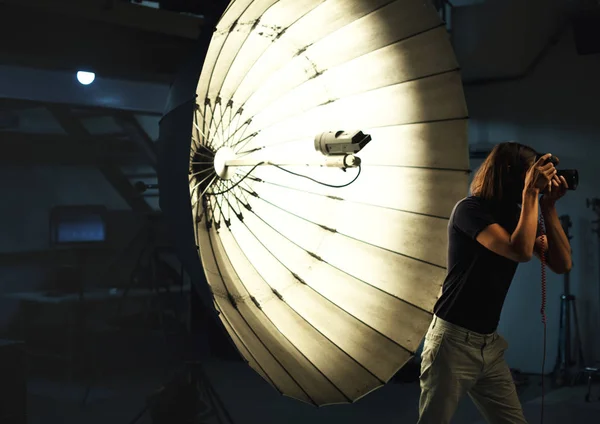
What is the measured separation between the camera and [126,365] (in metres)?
2.83

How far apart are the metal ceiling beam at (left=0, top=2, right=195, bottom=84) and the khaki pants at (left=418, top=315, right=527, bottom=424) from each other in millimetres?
1250

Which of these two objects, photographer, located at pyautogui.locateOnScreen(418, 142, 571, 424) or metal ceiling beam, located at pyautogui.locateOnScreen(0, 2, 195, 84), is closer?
photographer, located at pyautogui.locateOnScreen(418, 142, 571, 424)

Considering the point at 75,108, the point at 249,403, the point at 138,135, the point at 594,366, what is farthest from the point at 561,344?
the point at 75,108

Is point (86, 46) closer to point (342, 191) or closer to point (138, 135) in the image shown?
point (138, 135)

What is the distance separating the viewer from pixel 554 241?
89.5 inches

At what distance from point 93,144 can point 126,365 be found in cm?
86

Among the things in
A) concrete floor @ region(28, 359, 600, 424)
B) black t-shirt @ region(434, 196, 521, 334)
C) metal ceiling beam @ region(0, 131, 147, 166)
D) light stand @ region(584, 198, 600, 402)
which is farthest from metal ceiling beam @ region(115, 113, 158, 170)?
light stand @ region(584, 198, 600, 402)

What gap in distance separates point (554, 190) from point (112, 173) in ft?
5.11

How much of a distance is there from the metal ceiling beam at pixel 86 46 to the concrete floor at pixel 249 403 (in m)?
1.13

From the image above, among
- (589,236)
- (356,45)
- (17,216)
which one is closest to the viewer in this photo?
(356,45)

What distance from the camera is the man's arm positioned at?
2232 millimetres

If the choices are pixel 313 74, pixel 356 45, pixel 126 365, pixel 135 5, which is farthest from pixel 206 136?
pixel 126 365

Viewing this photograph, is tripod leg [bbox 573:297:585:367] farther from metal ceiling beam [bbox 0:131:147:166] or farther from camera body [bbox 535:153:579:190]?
metal ceiling beam [bbox 0:131:147:166]

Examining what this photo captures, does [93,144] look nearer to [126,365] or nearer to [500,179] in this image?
[126,365]
